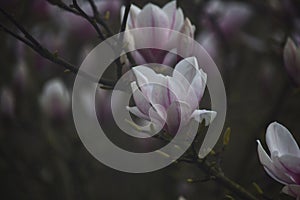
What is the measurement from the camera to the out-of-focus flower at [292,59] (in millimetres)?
766

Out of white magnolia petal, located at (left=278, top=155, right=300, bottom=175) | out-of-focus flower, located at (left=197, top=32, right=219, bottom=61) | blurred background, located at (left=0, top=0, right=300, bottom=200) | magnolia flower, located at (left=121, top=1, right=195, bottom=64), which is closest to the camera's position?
white magnolia petal, located at (left=278, top=155, right=300, bottom=175)

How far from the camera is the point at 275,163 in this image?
0.63 meters

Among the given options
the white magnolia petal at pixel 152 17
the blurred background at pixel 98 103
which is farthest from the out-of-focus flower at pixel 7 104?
the white magnolia petal at pixel 152 17

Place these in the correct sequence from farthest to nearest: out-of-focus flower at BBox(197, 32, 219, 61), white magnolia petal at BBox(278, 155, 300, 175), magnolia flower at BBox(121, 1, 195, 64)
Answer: out-of-focus flower at BBox(197, 32, 219, 61), magnolia flower at BBox(121, 1, 195, 64), white magnolia petal at BBox(278, 155, 300, 175)

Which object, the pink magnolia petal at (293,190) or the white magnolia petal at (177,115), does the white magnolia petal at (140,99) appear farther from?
the pink magnolia petal at (293,190)

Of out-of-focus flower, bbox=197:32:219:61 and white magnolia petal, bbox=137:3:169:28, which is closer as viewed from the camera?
white magnolia petal, bbox=137:3:169:28

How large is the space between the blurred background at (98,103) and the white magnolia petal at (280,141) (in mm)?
389

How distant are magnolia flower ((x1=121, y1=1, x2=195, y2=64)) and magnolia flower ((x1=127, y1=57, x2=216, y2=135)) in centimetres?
9

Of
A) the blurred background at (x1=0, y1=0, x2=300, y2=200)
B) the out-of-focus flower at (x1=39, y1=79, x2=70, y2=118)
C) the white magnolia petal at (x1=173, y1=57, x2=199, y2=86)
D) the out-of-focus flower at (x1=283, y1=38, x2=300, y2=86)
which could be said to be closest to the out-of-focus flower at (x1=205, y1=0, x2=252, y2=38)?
the blurred background at (x1=0, y1=0, x2=300, y2=200)

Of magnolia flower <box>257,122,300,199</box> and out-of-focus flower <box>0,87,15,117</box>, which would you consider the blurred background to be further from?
magnolia flower <box>257,122,300,199</box>

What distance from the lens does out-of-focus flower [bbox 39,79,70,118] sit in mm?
1160

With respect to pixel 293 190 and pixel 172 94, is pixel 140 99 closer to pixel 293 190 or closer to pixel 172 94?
pixel 172 94

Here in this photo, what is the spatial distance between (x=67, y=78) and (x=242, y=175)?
52 cm

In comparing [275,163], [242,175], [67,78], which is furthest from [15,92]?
[275,163]
